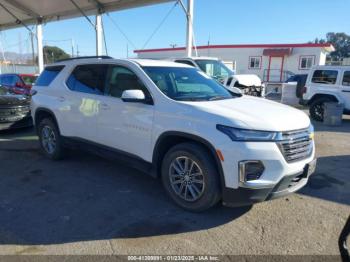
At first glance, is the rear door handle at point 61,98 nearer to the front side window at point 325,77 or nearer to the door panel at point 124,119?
the door panel at point 124,119

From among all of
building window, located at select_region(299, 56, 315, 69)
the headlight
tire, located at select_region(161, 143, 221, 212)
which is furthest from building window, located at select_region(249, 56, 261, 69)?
the headlight

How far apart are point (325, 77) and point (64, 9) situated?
12717mm

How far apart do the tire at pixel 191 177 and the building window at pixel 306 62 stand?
34.6 meters

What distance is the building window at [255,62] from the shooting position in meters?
36.3

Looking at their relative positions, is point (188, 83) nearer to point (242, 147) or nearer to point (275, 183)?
point (242, 147)

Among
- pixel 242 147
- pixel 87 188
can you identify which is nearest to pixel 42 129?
pixel 87 188

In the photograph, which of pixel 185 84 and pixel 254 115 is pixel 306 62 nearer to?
pixel 185 84

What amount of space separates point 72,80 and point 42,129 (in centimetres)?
138

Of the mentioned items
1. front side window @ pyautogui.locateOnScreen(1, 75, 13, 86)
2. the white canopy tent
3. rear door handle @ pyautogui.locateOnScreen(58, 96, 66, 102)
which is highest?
the white canopy tent

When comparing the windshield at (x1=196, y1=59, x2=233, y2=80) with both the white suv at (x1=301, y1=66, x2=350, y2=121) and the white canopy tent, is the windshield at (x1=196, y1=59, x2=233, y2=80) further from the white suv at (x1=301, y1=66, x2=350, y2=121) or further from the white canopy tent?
the white suv at (x1=301, y1=66, x2=350, y2=121)

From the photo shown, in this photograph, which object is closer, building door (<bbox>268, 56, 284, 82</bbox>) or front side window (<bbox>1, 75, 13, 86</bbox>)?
front side window (<bbox>1, 75, 13, 86</bbox>)

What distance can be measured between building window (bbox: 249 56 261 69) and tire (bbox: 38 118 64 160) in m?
33.5

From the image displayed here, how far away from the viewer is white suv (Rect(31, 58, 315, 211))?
3.27 meters

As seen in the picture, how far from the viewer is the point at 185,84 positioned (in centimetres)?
459
